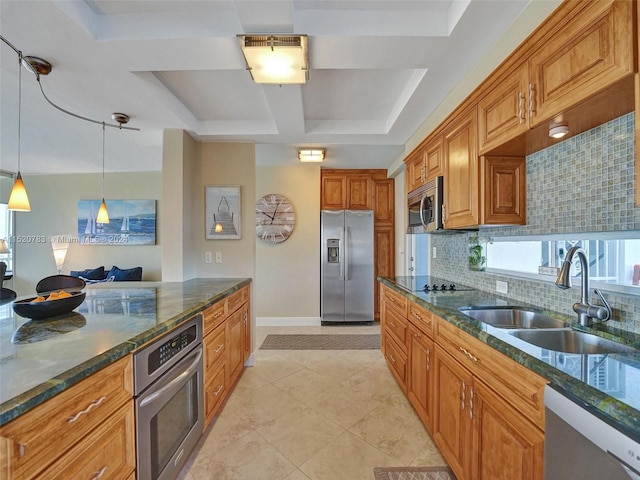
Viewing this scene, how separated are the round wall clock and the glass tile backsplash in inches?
122

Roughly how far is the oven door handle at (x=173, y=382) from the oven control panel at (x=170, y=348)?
10 cm

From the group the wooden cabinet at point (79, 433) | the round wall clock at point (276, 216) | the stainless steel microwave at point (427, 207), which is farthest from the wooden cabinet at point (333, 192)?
the wooden cabinet at point (79, 433)

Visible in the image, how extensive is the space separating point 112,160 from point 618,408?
5.66 meters

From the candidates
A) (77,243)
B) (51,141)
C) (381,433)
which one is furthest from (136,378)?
(77,243)

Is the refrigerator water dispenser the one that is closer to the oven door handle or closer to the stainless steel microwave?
the stainless steel microwave

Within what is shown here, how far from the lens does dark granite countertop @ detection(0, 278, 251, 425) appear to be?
2.43 feet

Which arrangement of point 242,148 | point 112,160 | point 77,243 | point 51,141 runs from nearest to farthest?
point 242,148
point 51,141
point 112,160
point 77,243

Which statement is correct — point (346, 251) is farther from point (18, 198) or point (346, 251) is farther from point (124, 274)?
point (124, 274)

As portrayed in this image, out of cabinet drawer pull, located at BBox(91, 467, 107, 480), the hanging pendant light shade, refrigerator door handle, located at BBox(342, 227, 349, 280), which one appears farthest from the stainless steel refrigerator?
cabinet drawer pull, located at BBox(91, 467, 107, 480)

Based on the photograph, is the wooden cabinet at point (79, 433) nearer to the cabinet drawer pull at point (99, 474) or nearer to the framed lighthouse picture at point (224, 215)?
the cabinet drawer pull at point (99, 474)

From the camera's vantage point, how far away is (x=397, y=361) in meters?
2.42

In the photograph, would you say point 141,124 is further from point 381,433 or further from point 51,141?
point 381,433

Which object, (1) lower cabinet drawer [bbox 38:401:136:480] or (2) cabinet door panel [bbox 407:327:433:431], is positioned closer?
(1) lower cabinet drawer [bbox 38:401:136:480]

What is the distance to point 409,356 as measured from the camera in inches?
83.1
